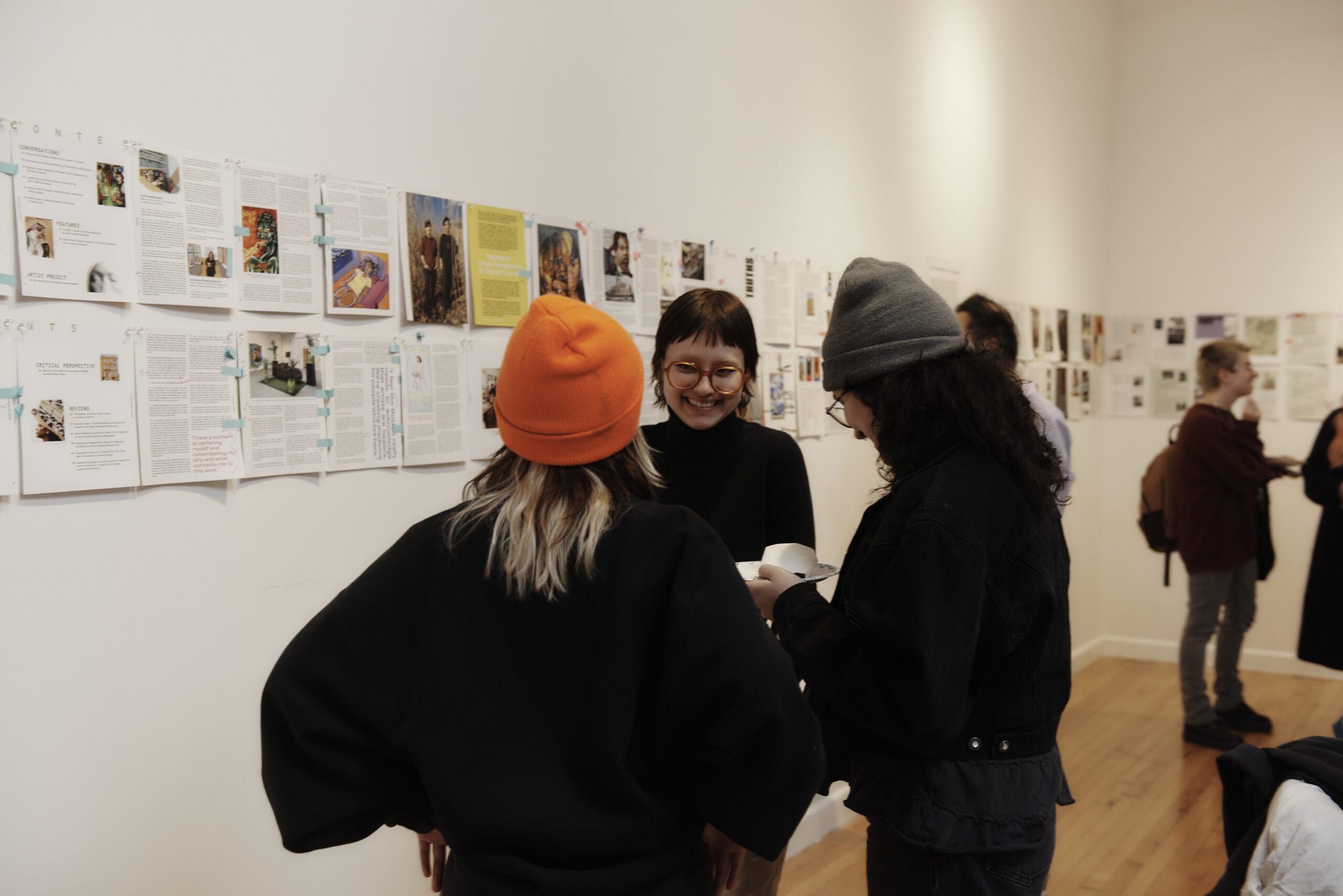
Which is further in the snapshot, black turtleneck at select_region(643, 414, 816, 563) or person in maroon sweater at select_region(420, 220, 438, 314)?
person in maroon sweater at select_region(420, 220, 438, 314)

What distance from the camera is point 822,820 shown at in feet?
12.3

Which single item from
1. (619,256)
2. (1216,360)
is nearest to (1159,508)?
(1216,360)

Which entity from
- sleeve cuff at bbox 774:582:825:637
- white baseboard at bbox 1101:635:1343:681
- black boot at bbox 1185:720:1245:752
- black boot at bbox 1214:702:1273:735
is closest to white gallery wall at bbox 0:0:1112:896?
sleeve cuff at bbox 774:582:825:637

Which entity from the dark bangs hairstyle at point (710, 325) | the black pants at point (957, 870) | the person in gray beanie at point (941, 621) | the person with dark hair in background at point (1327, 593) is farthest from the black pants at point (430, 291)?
the person with dark hair in background at point (1327, 593)

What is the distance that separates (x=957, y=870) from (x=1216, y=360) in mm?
4210

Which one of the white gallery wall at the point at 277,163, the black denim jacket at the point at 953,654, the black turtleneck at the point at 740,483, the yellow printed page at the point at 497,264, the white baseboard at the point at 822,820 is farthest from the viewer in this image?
the white baseboard at the point at 822,820

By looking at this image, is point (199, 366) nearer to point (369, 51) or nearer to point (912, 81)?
point (369, 51)

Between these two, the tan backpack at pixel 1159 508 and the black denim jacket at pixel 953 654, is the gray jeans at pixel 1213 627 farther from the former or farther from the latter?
the black denim jacket at pixel 953 654

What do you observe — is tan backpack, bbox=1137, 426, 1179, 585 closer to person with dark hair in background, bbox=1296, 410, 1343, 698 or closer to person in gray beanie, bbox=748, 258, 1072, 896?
person with dark hair in background, bbox=1296, 410, 1343, 698

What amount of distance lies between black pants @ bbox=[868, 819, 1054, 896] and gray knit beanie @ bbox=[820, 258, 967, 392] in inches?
30.0

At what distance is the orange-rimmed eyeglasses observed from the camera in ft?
7.50

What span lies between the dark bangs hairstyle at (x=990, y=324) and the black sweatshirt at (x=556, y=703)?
247cm

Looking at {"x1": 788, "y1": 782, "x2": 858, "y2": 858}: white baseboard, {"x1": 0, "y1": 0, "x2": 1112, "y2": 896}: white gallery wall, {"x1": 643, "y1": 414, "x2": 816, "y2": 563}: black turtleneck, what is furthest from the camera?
{"x1": 788, "y1": 782, "x2": 858, "y2": 858}: white baseboard

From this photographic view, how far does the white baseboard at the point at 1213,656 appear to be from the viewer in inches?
237
